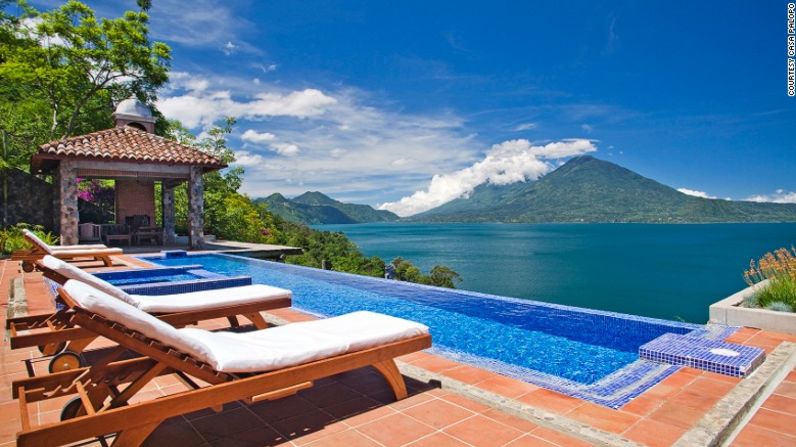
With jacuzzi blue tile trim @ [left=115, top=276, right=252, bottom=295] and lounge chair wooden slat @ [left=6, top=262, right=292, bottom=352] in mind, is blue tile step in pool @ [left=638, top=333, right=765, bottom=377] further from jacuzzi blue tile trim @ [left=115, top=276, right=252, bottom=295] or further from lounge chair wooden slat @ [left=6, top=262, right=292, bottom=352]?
jacuzzi blue tile trim @ [left=115, top=276, right=252, bottom=295]

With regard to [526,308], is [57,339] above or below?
above

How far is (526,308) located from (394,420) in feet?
15.1

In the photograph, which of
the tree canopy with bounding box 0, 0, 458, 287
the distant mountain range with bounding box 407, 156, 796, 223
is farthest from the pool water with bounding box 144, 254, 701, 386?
the distant mountain range with bounding box 407, 156, 796, 223

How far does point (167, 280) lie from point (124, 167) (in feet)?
20.5

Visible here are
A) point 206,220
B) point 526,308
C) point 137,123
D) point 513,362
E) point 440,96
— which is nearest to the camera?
point 513,362

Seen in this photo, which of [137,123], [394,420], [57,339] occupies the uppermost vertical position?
[137,123]

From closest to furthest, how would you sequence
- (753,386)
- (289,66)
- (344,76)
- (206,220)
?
(753,386) < (206,220) < (289,66) < (344,76)

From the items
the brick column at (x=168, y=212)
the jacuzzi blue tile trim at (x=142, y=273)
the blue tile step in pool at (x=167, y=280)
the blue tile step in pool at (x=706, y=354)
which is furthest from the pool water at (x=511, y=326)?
the brick column at (x=168, y=212)

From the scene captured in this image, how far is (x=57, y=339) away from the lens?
3100 millimetres

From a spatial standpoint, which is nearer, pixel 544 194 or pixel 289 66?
pixel 289 66

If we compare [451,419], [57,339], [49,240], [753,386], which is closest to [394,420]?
[451,419]

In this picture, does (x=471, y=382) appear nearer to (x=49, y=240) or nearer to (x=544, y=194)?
(x=49, y=240)

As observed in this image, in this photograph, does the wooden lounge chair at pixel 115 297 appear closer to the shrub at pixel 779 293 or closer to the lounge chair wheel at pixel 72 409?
the lounge chair wheel at pixel 72 409

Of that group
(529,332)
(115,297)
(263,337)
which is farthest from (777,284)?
(115,297)
